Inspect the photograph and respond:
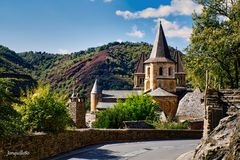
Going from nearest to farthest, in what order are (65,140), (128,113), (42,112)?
1. (42,112)
2. (65,140)
3. (128,113)

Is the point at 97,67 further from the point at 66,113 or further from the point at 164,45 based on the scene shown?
the point at 66,113

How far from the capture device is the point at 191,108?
46062 millimetres

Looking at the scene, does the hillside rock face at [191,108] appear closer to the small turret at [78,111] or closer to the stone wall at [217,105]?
the small turret at [78,111]

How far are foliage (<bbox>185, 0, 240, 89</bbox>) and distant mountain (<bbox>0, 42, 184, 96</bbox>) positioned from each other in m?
84.4

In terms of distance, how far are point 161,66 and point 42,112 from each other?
2318 inches

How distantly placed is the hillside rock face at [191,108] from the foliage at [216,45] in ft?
33.5

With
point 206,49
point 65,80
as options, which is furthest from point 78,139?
point 65,80

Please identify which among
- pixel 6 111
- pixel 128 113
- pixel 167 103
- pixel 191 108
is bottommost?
pixel 128 113

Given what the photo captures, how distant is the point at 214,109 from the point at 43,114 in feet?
25.6

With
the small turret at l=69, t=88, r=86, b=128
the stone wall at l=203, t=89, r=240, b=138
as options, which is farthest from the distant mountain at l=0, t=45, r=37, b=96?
the stone wall at l=203, t=89, r=240, b=138

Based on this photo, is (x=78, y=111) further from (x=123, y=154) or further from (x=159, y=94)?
(x=159, y=94)

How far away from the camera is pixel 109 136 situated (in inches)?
1062

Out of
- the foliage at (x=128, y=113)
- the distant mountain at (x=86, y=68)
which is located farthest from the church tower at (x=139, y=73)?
the foliage at (x=128, y=113)

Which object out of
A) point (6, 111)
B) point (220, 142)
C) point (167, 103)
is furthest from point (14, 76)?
point (220, 142)
